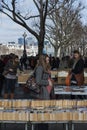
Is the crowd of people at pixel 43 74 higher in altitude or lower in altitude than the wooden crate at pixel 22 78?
higher

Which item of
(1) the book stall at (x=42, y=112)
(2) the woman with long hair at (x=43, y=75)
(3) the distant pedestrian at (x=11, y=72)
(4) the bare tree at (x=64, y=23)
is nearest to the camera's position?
(1) the book stall at (x=42, y=112)

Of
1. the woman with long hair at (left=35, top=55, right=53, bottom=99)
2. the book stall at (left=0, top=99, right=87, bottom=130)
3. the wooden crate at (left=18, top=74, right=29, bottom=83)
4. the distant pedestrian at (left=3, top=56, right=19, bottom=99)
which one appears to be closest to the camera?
the book stall at (left=0, top=99, right=87, bottom=130)

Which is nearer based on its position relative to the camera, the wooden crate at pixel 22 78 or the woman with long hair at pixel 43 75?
the woman with long hair at pixel 43 75

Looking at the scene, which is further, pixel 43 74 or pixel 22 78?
pixel 22 78

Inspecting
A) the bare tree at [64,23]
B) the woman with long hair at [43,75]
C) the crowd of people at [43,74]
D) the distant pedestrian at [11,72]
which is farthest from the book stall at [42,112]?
the bare tree at [64,23]

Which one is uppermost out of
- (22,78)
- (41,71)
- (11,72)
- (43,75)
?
(41,71)

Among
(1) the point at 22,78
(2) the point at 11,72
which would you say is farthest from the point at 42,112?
(1) the point at 22,78

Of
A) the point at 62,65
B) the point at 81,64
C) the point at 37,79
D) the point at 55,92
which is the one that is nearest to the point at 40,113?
the point at 37,79

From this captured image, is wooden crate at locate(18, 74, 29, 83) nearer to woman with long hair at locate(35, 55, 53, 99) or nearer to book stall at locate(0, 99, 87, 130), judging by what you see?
woman with long hair at locate(35, 55, 53, 99)

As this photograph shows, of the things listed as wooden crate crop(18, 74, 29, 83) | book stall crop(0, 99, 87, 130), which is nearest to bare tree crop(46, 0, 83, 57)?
wooden crate crop(18, 74, 29, 83)

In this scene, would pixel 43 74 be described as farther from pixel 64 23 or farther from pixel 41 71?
pixel 64 23

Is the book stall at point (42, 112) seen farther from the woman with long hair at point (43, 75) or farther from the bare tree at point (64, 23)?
the bare tree at point (64, 23)

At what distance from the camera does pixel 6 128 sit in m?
11.5

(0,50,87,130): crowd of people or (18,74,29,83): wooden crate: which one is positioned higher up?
(0,50,87,130): crowd of people
